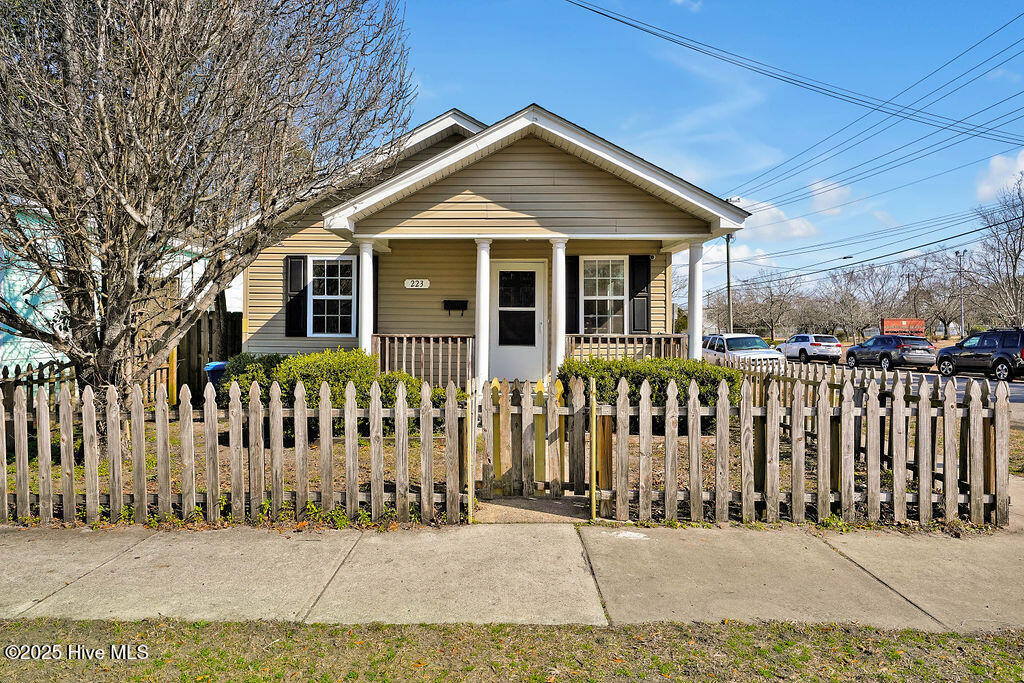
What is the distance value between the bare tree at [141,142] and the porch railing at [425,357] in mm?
3403

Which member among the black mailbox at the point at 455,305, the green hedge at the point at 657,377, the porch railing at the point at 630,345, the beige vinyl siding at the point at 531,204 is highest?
the beige vinyl siding at the point at 531,204

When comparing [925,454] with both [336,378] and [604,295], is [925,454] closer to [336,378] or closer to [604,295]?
[336,378]

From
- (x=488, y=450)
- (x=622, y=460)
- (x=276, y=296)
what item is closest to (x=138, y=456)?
(x=488, y=450)

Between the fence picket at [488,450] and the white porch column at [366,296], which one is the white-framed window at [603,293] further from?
the fence picket at [488,450]

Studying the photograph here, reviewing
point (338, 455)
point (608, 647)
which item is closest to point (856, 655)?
point (608, 647)

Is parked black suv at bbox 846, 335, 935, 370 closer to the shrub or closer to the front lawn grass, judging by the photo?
the shrub

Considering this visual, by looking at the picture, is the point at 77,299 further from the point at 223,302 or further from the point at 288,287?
the point at 223,302

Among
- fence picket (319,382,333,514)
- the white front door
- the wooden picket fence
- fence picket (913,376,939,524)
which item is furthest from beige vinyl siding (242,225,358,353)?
fence picket (913,376,939,524)

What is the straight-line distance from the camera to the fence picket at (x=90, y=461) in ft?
17.0

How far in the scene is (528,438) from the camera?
5773 mm

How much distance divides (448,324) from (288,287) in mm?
3220

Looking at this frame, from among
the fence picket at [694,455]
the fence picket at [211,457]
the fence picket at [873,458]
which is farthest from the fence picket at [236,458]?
the fence picket at [873,458]

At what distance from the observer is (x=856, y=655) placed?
10.6 ft

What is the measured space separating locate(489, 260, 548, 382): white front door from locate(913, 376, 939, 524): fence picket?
8205 millimetres
